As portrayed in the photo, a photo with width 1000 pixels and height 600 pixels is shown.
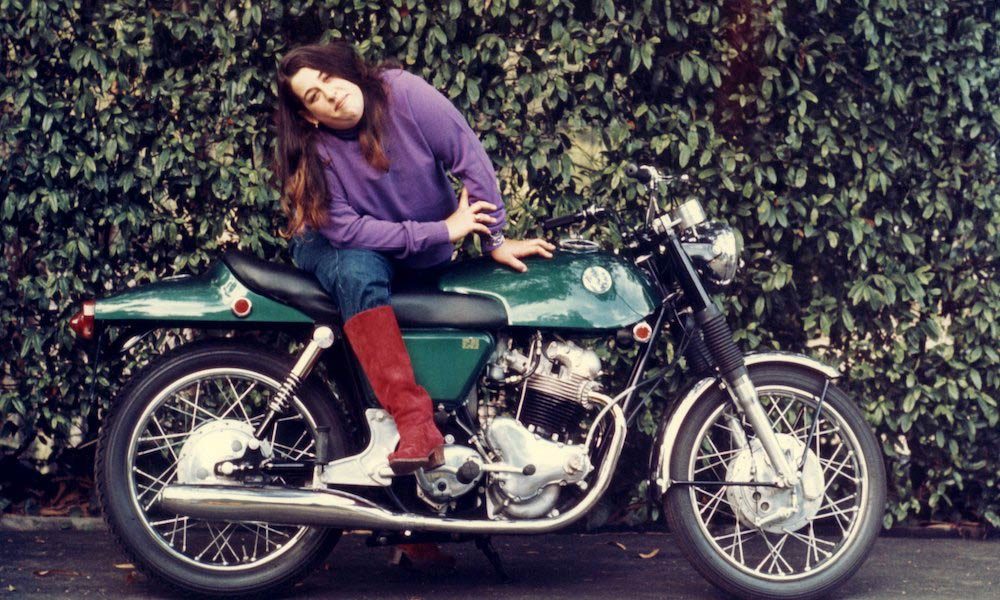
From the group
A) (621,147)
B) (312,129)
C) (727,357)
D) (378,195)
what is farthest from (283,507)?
(621,147)

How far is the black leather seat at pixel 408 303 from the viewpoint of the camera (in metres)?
4.60

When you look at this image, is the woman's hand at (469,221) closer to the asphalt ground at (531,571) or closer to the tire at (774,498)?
the tire at (774,498)

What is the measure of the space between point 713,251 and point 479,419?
3.36 feet

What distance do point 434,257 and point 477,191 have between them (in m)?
0.28

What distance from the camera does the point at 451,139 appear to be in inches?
181

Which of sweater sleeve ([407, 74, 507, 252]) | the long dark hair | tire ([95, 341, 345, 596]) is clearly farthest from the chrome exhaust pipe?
sweater sleeve ([407, 74, 507, 252])

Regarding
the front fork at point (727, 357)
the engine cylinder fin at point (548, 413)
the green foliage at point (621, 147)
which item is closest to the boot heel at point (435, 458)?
the engine cylinder fin at point (548, 413)

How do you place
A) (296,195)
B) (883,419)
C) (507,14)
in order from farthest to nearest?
1. (883,419)
2. (507,14)
3. (296,195)

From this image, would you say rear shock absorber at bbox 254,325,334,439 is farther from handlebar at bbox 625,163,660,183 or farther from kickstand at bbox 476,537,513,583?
handlebar at bbox 625,163,660,183

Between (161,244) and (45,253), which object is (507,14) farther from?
(45,253)

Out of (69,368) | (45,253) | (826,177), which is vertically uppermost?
(826,177)

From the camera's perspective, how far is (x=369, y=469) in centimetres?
464

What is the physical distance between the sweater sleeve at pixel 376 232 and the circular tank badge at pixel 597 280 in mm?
512

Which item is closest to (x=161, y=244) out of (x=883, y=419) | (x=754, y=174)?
(x=754, y=174)
